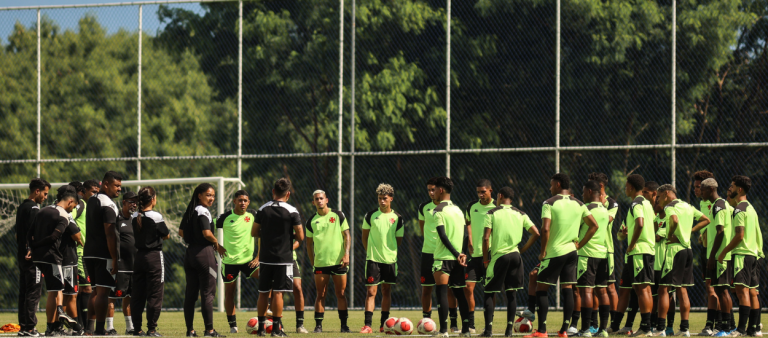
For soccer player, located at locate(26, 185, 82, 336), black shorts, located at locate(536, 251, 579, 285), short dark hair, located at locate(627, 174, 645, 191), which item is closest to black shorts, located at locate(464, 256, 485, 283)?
black shorts, located at locate(536, 251, 579, 285)

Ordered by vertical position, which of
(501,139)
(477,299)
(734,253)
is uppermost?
(501,139)

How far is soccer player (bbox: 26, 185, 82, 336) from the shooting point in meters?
9.91

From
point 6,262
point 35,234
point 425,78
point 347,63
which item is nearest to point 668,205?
point 35,234

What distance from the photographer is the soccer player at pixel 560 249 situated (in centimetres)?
966

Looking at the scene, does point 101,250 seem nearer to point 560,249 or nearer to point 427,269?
point 427,269

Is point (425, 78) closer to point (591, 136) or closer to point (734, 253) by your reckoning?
point (591, 136)

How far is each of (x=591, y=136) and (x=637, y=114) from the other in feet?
3.55

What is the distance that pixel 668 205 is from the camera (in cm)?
1040

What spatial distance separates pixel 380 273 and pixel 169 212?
31.0 feet

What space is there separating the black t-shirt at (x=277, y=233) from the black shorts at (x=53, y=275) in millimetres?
2207

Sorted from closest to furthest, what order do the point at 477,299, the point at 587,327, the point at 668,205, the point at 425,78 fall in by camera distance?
the point at 587,327 < the point at 668,205 < the point at 477,299 < the point at 425,78

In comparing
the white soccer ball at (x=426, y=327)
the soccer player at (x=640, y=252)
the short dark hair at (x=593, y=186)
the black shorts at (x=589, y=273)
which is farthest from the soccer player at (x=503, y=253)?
the soccer player at (x=640, y=252)

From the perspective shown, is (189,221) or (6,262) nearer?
(189,221)

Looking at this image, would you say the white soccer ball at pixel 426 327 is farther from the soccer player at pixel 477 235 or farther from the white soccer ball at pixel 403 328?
the soccer player at pixel 477 235
